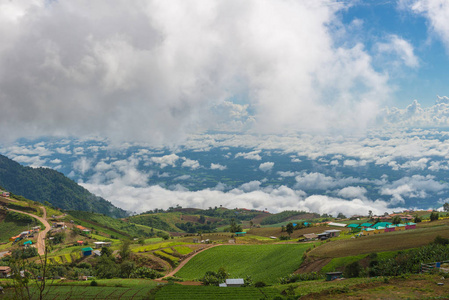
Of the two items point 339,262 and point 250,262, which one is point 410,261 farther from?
point 250,262

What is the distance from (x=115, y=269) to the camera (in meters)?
85.6

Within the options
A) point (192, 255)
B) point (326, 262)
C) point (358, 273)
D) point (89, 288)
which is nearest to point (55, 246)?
point (192, 255)

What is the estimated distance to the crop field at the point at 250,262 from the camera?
7650 cm

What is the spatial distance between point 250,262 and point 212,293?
3769 cm

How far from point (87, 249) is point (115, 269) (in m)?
54.3

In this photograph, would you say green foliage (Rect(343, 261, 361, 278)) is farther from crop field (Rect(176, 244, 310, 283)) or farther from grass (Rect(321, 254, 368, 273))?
crop field (Rect(176, 244, 310, 283))

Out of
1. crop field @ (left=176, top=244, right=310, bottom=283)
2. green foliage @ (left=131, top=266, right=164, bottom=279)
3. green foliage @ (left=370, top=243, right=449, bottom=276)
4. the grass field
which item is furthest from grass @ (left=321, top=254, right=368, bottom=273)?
green foliage @ (left=131, top=266, right=164, bottom=279)

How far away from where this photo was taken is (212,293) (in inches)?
2213

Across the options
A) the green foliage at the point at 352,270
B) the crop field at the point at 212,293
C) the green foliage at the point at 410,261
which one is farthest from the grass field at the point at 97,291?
the green foliage at the point at 410,261

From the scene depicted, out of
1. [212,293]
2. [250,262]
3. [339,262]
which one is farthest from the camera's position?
[250,262]

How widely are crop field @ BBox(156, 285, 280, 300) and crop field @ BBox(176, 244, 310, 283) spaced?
1458 centimetres

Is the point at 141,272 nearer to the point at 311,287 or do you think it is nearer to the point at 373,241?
the point at 311,287

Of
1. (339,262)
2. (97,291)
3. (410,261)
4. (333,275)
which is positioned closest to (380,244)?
(339,262)

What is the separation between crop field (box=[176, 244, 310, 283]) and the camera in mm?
76500
